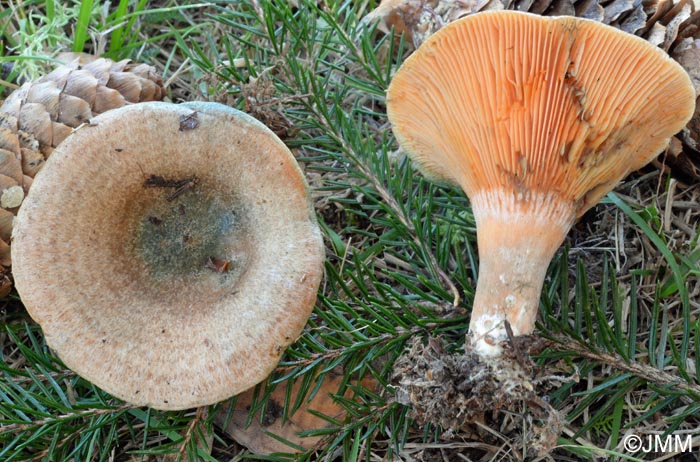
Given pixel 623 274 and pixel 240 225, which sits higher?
pixel 240 225

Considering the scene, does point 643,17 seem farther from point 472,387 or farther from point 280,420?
point 280,420

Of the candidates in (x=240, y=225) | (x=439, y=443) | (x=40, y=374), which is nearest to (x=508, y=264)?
(x=439, y=443)

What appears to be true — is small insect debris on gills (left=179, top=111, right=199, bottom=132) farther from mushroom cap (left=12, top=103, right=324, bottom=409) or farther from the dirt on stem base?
the dirt on stem base

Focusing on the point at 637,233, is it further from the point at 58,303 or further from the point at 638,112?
the point at 58,303

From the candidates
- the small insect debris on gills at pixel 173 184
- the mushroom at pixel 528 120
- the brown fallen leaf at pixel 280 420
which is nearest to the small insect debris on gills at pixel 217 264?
the small insect debris on gills at pixel 173 184

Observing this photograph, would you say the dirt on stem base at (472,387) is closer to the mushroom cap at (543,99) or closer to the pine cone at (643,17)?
the mushroom cap at (543,99)

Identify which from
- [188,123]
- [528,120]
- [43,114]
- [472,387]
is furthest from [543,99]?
[43,114]
